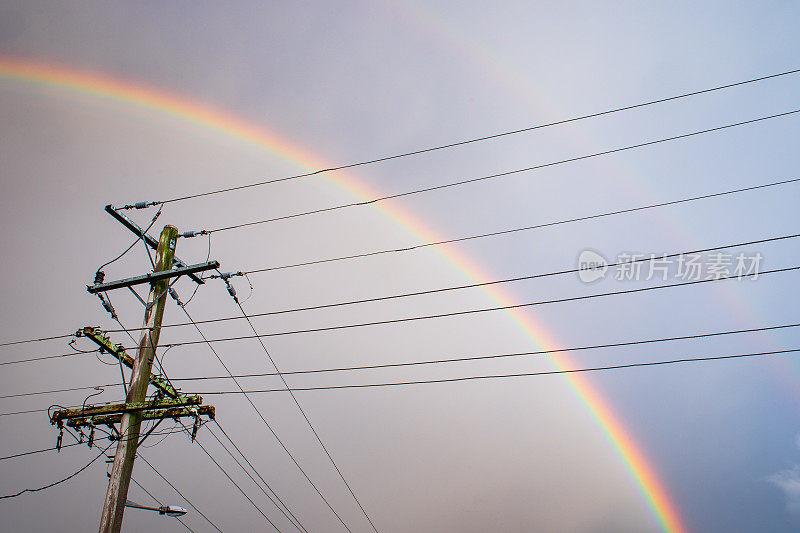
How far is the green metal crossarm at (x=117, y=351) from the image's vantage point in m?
10.4

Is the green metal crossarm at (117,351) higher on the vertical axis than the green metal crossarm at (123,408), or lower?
higher

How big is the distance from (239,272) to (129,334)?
8.91ft

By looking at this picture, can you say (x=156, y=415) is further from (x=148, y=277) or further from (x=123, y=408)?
(x=148, y=277)

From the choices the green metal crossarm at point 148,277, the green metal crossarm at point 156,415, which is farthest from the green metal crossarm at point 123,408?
the green metal crossarm at point 148,277

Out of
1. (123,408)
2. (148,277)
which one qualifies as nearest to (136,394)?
(123,408)

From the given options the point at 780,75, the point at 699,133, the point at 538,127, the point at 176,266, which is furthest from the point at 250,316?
the point at 780,75

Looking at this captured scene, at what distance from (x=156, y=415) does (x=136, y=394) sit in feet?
2.22

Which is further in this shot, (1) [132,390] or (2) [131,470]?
(1) [132,390]

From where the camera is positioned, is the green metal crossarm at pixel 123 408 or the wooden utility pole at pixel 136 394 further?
the green metal crossarm at pixel 123 408

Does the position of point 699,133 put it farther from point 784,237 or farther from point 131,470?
point 131,470

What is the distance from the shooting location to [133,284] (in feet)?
34.6

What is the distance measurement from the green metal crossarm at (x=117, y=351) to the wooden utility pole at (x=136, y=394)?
2.04 feet

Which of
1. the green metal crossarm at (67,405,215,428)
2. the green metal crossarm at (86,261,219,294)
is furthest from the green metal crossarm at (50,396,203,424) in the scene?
the green metal crossarm at (86,261,219,294)

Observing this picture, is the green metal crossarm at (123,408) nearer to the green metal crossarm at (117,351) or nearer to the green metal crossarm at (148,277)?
the green metal crossarm at (117,351)
